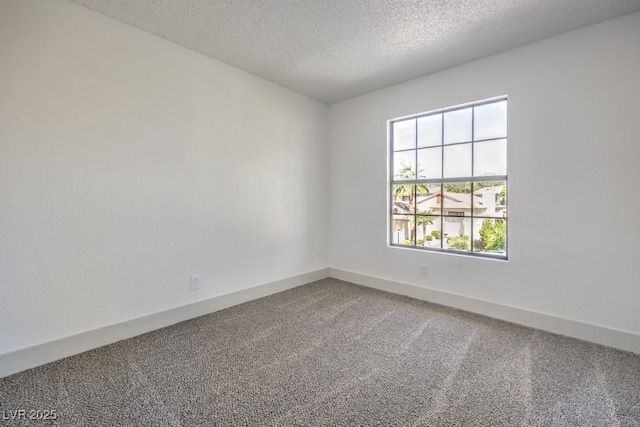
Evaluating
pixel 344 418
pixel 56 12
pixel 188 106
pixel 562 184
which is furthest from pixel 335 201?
pixel 56 12

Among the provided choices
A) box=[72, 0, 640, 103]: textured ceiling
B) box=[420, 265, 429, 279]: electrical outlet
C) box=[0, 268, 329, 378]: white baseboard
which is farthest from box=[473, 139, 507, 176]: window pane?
box=[0, 268, 329, 378]: white baseboard

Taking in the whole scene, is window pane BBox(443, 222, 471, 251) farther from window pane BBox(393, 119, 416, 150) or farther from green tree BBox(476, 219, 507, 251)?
window pane BBox(393, 119, 416, 150)

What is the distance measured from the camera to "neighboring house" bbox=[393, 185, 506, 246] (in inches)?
112

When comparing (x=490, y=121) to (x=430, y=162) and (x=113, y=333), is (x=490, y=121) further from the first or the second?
(x=113, y=333)

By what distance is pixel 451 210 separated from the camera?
3.11 metres

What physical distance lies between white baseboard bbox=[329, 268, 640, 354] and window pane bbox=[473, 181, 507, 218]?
0.89 metres

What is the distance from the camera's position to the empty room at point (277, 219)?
1.69m

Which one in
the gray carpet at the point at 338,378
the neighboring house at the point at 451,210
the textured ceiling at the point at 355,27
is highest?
the textured ceiling at the point at 355,27

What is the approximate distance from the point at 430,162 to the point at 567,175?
1.24 meters

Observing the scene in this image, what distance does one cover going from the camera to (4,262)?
1.80 metres

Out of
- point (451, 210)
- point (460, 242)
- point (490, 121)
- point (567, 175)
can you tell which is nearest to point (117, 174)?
point (451, 210)

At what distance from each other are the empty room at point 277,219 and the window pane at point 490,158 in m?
0.01

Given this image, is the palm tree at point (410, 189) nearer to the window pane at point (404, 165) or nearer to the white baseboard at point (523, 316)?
the window pane at point (404, 165)

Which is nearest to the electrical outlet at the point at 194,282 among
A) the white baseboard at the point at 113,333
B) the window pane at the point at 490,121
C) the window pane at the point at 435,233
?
the white baseboard at the point at 113,333
